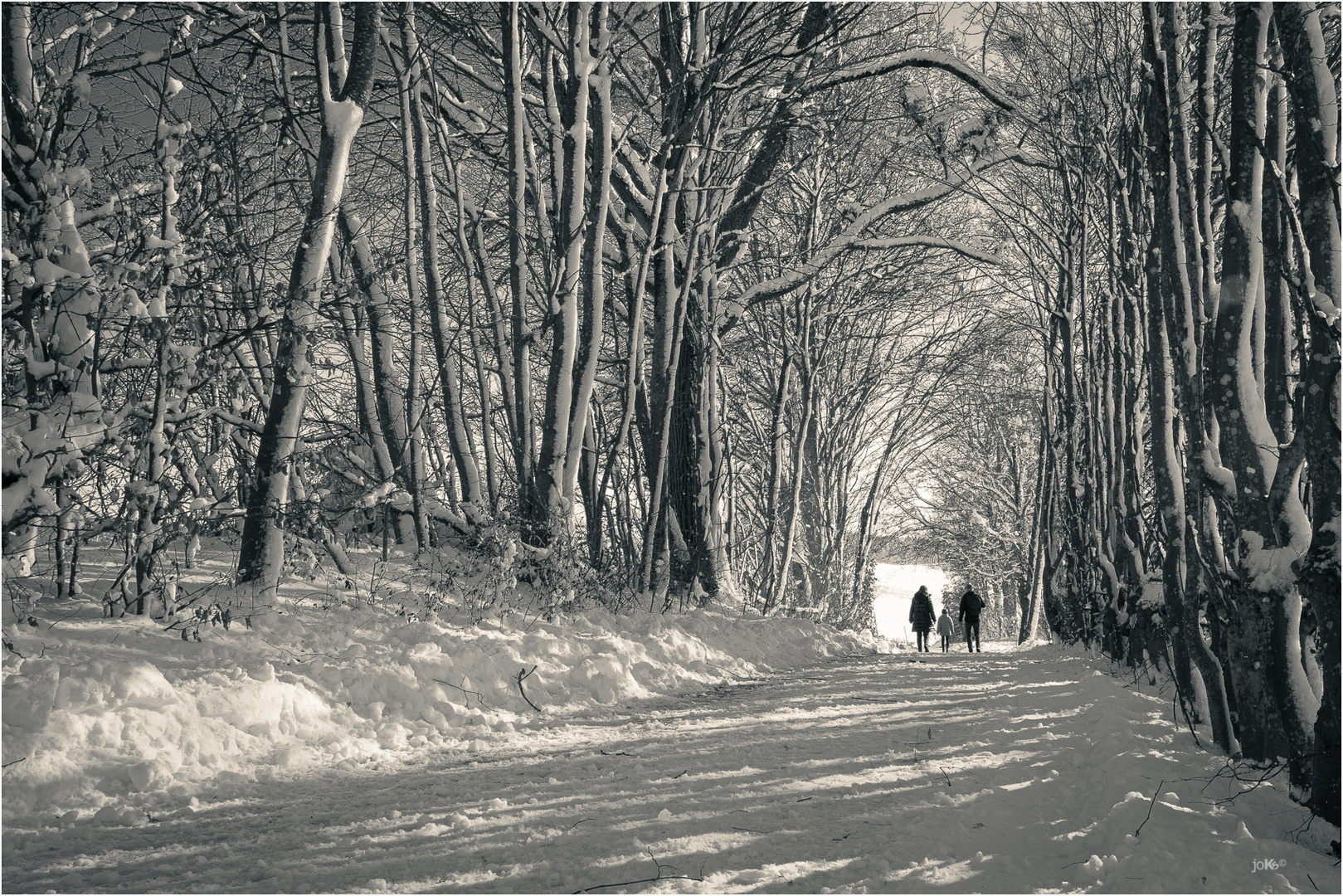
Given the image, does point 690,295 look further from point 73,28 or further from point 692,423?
point 73,28

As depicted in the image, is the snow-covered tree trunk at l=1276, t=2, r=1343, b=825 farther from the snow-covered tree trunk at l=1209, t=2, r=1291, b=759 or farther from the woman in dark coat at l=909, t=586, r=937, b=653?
the woman in dark coat at l=909, t=586, r=937, b=653

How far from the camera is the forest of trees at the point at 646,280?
160 inches

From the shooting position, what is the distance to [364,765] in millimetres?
4180

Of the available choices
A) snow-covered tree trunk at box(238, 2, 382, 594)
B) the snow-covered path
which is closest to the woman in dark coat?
the snow-covered path

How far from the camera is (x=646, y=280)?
11.0m

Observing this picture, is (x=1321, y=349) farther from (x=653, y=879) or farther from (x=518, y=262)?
(x=518, y=262)

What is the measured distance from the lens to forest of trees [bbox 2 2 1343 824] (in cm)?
407

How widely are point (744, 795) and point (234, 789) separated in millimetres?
2316

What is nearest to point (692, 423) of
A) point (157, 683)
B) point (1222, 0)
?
point (1222, 0)

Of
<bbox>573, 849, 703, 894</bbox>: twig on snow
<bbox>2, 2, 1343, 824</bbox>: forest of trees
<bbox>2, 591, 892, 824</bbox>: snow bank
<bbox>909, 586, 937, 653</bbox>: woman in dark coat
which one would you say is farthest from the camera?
<bbox>909, 586, 937, 653</bbox>: woman in dark coat

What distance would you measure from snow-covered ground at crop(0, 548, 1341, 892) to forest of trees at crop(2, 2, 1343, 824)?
572 millimetres

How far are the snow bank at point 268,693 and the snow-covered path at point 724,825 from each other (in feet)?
0.87

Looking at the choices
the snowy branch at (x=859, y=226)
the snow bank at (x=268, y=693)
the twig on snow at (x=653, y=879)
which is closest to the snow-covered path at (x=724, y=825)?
the twig on snow at (x=653, y=879)

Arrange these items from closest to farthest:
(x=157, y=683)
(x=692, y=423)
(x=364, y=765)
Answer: (x=157, y=683) < (x=364, y=765) < (x=692, y=423)
